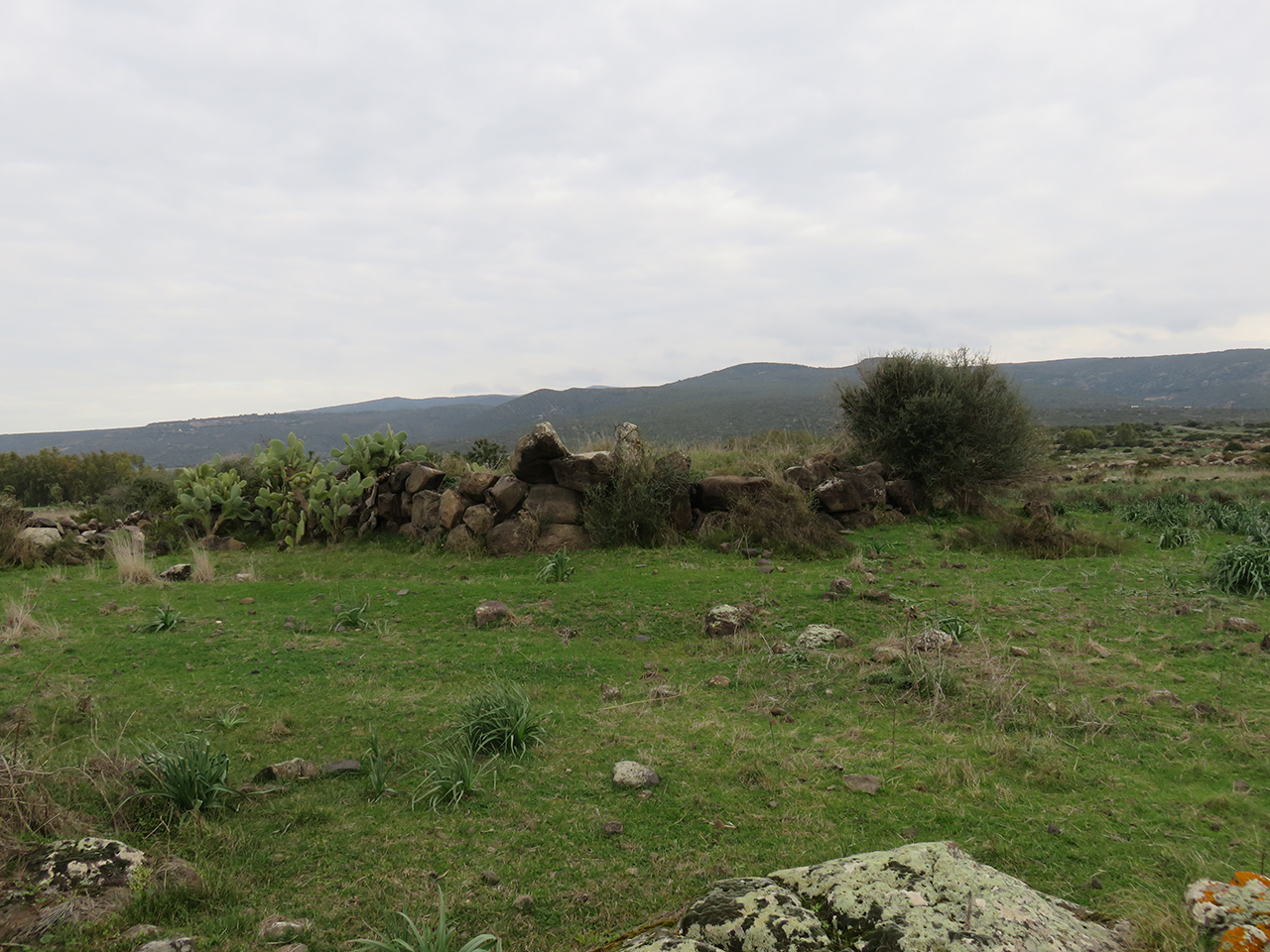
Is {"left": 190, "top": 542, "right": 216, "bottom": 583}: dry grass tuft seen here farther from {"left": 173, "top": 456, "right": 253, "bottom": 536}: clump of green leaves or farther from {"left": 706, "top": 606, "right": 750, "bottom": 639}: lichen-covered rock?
{"left": 706, "top": 606, "right": 750, "bottom": 639}: lichen-covered rock

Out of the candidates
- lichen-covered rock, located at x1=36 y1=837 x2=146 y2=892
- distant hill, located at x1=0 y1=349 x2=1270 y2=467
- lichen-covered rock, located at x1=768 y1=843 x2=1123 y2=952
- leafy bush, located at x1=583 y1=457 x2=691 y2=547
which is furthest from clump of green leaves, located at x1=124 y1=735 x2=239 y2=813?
distant hill, located at x1=0 y1=349 x2=1270 y2=467

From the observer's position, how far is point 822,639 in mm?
7223

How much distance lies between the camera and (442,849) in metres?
3.62

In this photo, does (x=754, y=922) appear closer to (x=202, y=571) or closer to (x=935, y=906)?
(x=935, y=906)

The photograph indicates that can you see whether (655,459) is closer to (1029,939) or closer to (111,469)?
(1029,939)

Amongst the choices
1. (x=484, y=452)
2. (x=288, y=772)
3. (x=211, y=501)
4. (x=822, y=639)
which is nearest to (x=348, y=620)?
(x=288, y=772)

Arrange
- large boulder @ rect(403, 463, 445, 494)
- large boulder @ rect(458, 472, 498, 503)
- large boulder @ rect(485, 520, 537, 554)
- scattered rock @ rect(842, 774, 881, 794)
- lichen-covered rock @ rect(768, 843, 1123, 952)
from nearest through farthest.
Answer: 1. lichen-covered rock @ rect(768, 843, 1123, 952)
2. scattered rock @ rect(842, 774, 881, 794)
3. large boulder @ rect(485, 520, 537, 554)
4. large boulder @ rect(458, 472, 498, 503)
5. large boulder @ rect(403, 463, 445, 494)

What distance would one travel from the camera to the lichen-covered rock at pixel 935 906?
2383 millimetres

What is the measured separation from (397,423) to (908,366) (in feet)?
504

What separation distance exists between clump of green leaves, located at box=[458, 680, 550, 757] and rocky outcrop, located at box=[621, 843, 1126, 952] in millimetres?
2365

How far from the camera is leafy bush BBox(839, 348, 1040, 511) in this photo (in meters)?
14.8

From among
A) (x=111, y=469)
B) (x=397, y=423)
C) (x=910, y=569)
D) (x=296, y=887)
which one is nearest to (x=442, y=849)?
(x=296, y=887)

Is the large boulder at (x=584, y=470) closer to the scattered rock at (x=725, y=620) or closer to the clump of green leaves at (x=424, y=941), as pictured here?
the scattered rock at (x=725, y=620)

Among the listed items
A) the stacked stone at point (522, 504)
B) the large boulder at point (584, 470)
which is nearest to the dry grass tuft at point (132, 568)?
the stacked stone at point (522, 504)
